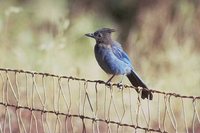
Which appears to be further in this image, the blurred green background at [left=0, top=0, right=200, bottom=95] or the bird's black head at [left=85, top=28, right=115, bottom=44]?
the blurred green background at [left=0, top=0, right=200, bottom=95]

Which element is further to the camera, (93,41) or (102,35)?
(93,41)

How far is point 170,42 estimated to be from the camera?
10.2 m

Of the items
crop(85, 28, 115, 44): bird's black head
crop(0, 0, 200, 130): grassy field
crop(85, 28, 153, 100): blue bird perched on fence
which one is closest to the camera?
crop(85, 28, 153, 100): blue bird perched on fence

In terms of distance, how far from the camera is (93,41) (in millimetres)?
10367

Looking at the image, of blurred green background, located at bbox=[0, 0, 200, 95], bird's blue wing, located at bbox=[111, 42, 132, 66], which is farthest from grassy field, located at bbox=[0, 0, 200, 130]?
bird's blue wing, located at bbox=[111, 42, 132, 66]

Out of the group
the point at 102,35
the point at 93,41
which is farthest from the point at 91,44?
the point at 102,35

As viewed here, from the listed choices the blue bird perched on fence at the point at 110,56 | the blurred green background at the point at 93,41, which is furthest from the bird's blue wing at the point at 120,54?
the blurred green background at the point at 93,41

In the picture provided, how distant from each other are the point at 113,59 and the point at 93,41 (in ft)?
11.4

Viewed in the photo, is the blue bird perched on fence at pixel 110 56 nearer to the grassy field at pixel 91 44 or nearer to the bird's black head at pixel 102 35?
the bird's black head at pixel 102 35

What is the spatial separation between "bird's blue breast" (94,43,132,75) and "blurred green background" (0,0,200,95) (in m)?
1.22

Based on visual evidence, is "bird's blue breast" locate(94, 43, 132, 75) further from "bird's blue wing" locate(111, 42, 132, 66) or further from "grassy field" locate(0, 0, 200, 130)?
"grassy field" locate(0, 0, 200, 130)

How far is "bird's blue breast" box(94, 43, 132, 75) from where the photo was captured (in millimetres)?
6812

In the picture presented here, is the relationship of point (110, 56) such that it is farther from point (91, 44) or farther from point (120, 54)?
point (91, 44)

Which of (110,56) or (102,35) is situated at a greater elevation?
(102,35)
